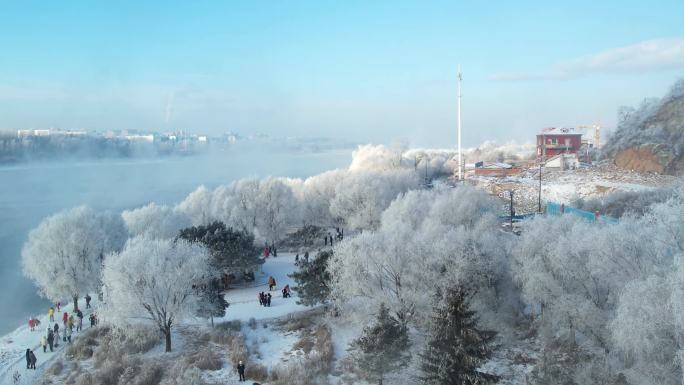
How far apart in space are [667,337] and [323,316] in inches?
508

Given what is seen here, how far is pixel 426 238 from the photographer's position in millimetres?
20453

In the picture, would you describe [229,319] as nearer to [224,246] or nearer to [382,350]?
[224,246]

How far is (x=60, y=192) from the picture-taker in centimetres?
7356

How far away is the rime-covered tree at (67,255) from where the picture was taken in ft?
76.8

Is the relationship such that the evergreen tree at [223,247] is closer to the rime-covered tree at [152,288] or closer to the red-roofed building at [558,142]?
the rime-covered tree at [152,288]

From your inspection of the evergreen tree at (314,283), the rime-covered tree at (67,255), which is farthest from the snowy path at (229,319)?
the rime-covered tree at (67,255)

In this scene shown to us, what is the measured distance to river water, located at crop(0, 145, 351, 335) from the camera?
29.5 meters

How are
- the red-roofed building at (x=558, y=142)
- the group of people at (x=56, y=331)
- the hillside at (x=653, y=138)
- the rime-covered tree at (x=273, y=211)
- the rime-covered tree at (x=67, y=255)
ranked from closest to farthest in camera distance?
the group of people at (x=56, y=331) → the rime-covered tree at (x=67, y=255) → the rime-covered tree at (x=273, y=211) → the hillside at (x=653, y=138) → the red-roofed building at (x=558, y=142)

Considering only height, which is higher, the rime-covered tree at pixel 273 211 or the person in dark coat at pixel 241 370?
the rime-covered tree at pixel 273 211

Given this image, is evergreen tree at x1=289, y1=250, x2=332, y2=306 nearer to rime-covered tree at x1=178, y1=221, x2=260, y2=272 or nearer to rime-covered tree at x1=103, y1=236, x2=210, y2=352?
rime-covered tree at x1=103, y1=236, x2=210, y2=352

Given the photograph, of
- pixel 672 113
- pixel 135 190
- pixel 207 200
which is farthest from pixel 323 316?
pixel 135 190

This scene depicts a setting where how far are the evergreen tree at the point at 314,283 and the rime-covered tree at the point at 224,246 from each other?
5935 millimetres

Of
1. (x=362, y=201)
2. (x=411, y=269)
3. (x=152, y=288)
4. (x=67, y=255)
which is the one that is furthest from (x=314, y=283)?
(x=362, y=201)

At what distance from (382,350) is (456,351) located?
114 inches
